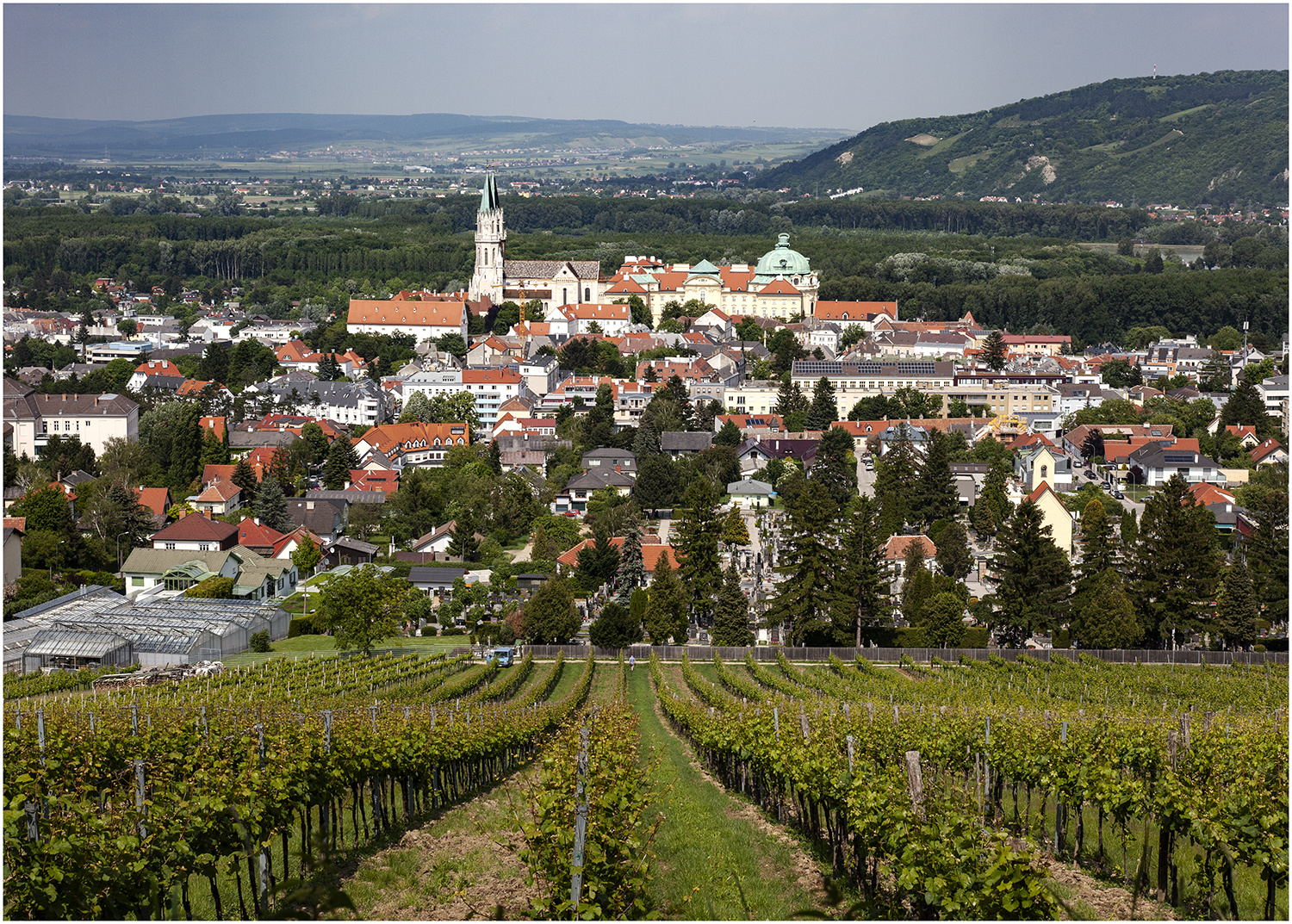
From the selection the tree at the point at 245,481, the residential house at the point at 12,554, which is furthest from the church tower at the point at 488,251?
the residential house at the point at 12,554

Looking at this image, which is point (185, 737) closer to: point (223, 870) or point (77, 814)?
point (223, 870)

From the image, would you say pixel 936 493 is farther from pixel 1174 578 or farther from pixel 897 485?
pixel 1174 578

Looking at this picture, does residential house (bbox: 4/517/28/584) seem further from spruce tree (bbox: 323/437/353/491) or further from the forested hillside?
the forested hillside

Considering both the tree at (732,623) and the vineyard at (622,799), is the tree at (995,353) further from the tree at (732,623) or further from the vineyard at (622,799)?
the vineyard at (622,799)

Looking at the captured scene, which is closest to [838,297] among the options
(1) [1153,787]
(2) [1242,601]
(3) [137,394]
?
(3) [137,394]

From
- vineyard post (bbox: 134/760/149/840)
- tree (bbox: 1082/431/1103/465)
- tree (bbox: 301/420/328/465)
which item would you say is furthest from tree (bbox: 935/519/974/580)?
vineyard post (bbox: 134/760/149/840)

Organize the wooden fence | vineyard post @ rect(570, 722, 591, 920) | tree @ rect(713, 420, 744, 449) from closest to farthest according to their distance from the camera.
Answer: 1. vineyard post @ rect(570, 722, 591, 920)
2. the wooden fence
3. tree @ rect(713, 420, 744, 449)

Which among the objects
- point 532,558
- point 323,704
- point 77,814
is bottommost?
point 532,558
